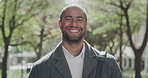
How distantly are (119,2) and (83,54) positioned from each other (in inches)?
709

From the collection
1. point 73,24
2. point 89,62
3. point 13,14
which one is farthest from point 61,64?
point 13,14

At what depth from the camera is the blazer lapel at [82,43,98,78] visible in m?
2.77

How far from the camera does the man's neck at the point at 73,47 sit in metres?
2.89

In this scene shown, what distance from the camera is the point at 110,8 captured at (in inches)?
901

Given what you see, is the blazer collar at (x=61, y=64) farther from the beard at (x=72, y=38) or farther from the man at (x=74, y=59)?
the beard at (x=72, y=38)

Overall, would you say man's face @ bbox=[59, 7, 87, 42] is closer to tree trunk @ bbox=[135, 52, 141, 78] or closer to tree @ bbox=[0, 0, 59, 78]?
tree trunk @ bbox=[135, 52, 141, 78]

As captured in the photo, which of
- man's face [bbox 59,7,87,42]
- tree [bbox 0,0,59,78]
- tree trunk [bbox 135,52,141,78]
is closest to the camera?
man's face [bbox 59,7,87,42]

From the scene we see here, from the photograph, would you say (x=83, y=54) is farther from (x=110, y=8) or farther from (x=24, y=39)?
(x=24, y=39)

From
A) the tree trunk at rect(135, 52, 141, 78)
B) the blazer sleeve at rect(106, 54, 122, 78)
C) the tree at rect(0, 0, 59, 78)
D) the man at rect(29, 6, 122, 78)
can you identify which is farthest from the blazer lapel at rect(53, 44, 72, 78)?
the tree at rect(0, 0, 59, 78)

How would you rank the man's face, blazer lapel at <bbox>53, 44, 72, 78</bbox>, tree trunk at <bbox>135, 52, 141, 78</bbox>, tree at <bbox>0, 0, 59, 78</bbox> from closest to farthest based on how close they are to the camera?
blazer lapel at <bbox>53, 44, 72, 78</bbox>
the man's face
tree trunk at <bbox>135, 52, 141, 78</bbox>
tree at <bbox>0, 0, 59, 78</bbox>

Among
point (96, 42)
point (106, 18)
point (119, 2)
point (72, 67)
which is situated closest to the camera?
point (72, 67)

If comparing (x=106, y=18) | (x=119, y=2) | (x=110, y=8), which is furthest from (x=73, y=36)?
(x=106, y=18)

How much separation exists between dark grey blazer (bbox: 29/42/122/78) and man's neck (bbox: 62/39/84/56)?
61mm

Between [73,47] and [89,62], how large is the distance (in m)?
0.20
